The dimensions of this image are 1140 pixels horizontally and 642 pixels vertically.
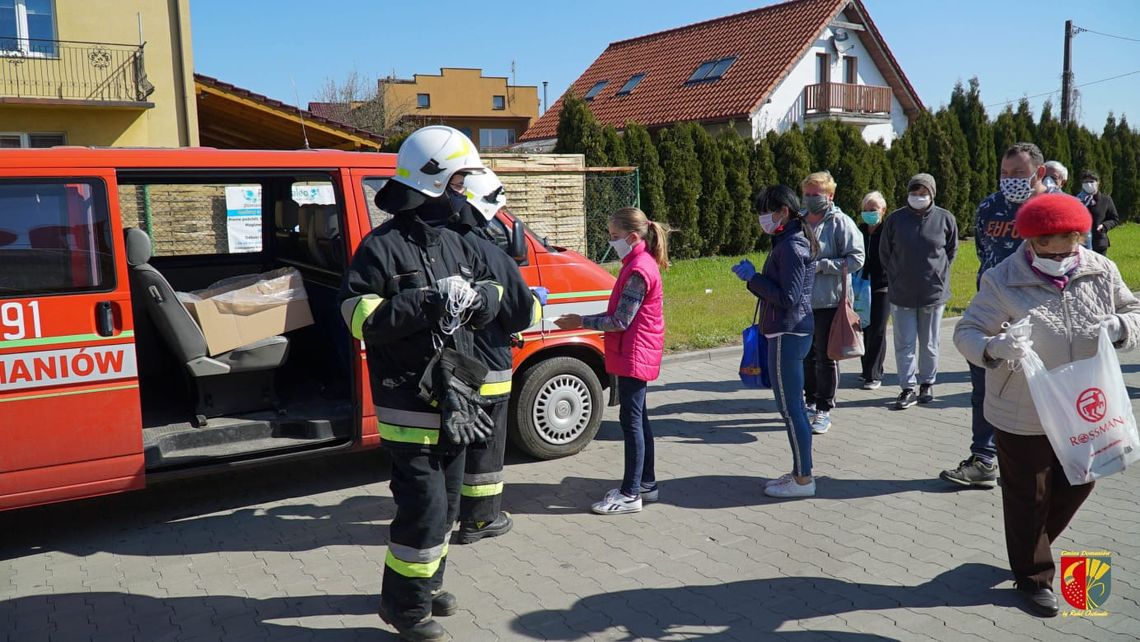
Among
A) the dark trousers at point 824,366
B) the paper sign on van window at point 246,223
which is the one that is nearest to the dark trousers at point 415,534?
the paper sign on van window at point 246,223

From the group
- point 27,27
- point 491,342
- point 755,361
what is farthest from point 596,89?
point 491,342

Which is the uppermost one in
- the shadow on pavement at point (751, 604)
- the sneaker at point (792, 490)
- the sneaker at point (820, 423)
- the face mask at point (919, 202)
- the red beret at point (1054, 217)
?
the face mask at point (919, 202)

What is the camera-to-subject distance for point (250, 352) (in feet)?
17.8

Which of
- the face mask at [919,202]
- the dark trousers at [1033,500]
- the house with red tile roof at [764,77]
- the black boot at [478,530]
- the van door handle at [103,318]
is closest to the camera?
the dark trousers at [1033,500]

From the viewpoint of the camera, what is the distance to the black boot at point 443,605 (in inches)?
155

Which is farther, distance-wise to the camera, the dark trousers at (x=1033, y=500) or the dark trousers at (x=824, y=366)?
the dark trousers at (x=824, y=366)

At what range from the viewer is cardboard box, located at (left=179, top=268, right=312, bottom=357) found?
5.30 m

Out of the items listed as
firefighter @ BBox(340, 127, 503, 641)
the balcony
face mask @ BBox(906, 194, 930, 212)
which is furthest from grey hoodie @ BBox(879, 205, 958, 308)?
the balcony

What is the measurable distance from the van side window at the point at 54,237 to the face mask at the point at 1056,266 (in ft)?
14.5

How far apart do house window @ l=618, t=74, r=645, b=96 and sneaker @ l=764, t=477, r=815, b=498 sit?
95.3ft

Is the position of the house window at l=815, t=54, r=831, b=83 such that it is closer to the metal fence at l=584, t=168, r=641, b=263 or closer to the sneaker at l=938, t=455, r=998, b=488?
the metal fence at l=584, t=168, r=641, b=263

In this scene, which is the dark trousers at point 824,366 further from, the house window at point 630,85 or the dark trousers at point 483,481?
the house window at point 630,85

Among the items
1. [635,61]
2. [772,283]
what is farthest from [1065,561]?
[635,61]

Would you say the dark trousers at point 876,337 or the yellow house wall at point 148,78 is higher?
the yellow house wall at point 148,78
